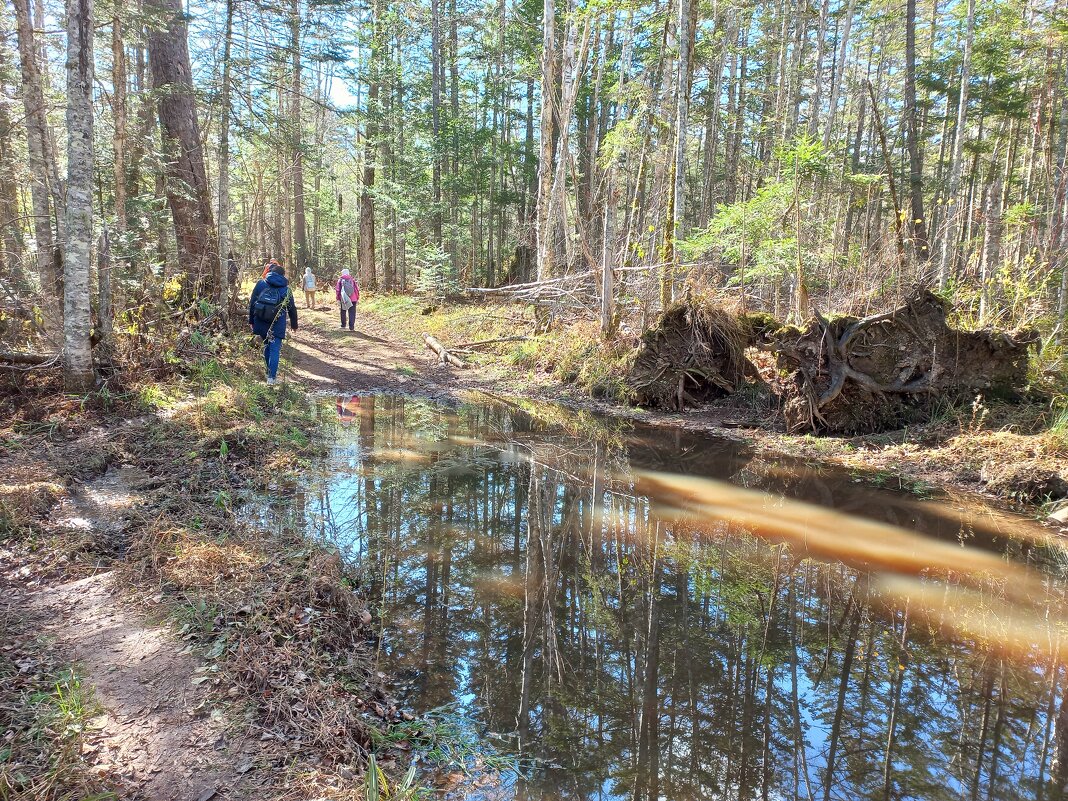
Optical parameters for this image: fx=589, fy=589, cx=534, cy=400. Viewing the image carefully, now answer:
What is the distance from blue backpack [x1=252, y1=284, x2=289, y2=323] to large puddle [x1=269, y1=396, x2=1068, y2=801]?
11.7 ft

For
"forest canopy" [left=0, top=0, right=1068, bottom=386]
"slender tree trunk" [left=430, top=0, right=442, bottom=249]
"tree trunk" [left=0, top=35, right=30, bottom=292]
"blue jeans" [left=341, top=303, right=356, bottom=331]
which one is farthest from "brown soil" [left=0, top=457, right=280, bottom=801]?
"slender tree trunk" [left=430, top=0, right=442, bottom=249]

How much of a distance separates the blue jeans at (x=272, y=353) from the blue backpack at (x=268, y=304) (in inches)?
13.8

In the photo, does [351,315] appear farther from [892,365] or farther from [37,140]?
[892,365]

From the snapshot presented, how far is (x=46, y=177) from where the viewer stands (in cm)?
851

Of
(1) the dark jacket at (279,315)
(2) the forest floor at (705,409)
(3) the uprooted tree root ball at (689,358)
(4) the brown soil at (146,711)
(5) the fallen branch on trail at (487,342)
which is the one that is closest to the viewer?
(4) the brown soil at (146,711)

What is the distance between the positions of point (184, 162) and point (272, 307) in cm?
381

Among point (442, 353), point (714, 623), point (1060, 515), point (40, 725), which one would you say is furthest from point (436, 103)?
point (40, 725)

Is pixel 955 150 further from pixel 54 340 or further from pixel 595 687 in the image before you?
pixel 54 340

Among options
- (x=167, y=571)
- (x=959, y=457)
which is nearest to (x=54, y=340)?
(x=167, y=571)

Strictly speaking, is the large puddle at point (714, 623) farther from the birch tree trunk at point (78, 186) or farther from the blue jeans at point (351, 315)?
the blue jeans at point (351, 315)

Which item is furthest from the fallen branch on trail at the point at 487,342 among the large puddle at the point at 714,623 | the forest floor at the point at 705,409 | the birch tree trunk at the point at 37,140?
the birch tree trunk at the point at 37,140

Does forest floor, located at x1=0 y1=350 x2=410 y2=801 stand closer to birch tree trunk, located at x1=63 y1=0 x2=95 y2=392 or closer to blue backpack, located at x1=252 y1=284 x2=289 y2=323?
birch tree trunk, located at x1=63 y1=0 x2=95 y2=392

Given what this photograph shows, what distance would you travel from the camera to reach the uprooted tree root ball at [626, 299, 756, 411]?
37.1 feet

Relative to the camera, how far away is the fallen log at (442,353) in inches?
613
